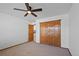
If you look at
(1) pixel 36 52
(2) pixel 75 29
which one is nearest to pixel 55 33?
(1) pixel 36 52

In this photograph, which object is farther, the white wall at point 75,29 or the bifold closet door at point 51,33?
the bifold closet door at point 51,33

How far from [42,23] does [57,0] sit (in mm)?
4815

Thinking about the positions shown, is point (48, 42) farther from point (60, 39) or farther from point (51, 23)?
point (51, 23)

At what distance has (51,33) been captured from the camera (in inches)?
193

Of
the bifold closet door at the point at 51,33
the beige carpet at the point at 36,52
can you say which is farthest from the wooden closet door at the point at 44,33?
the beige carpet at the point at 36,52

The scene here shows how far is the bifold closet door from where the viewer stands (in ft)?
14.8

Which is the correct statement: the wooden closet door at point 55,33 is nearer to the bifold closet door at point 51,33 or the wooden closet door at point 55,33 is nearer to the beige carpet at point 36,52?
the bifold closet door at point 51,33

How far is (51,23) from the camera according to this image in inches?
193

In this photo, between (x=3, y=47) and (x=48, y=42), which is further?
(x=48, y=42)

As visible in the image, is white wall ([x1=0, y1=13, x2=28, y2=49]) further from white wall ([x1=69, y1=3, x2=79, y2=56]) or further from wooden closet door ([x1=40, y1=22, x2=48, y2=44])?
white wall ([x1=69, y1=3, x2=79, y2=56])

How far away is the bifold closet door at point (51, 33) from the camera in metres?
4.53

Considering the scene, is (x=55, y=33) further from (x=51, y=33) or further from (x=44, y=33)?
A: (x=44, y=33)

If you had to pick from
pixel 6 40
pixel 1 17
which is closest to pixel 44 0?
pixel 1 17

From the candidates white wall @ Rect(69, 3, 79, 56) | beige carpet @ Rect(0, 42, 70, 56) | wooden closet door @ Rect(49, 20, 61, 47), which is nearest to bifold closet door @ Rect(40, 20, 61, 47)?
wooden closet door @ Rect(49, 20, 61, 47)
